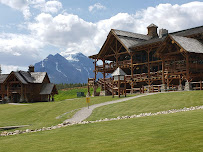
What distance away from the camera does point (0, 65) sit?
104188mm

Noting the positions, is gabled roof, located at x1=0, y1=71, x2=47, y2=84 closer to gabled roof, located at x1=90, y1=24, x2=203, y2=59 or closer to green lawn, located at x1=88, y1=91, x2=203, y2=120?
gabled roof, located at x1=90, y1=24, x2=203, y2=59

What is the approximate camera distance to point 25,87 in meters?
59.2

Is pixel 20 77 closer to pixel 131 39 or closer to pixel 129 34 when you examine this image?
pixel 129 34

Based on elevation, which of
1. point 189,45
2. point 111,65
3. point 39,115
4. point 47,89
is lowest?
point 39,115

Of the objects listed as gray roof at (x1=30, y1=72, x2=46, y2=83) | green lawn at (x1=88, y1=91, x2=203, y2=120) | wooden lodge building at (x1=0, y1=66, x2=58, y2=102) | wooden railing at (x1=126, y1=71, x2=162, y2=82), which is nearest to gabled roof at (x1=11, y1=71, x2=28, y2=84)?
wooden lodge building at (x1=0, y1=66, x2=58, y2=102)

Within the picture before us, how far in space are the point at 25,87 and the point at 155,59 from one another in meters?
27.9

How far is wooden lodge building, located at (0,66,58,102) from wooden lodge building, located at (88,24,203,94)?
15.8m

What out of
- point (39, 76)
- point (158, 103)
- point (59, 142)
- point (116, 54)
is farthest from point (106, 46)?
point (59, 142)

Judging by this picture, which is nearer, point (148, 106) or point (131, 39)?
point (148, 106)

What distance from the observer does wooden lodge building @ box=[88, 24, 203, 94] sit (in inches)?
1371

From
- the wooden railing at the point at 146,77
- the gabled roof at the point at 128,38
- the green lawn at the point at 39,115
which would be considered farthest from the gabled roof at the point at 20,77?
the green lawn at the point at 39,115

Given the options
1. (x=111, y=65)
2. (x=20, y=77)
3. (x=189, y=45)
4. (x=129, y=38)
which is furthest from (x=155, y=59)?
(x=20, y=77)

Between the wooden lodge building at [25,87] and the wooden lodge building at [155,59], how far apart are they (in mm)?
15801

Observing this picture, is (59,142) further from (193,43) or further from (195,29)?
(195,29)
